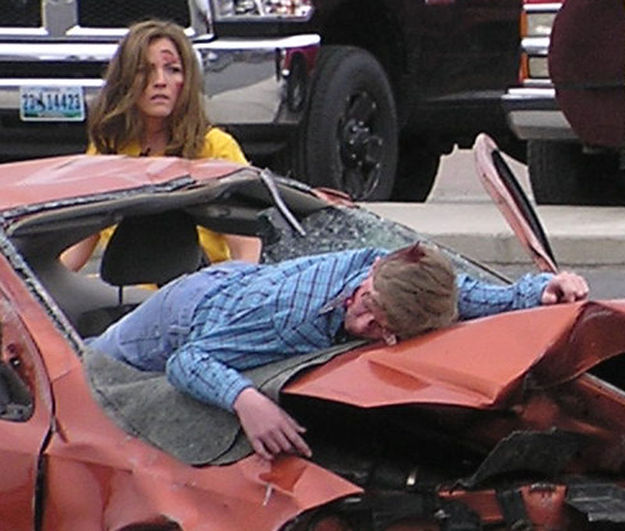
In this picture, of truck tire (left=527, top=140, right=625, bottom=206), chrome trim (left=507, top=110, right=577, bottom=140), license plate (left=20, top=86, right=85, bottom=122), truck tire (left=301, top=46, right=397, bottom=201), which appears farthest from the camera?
truck tire (left=527, top=140, right=625, bottom=206)

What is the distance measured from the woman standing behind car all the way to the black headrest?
59 cm

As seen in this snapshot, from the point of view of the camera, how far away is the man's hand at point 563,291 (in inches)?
161

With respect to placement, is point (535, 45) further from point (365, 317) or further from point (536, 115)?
point (365, 317)

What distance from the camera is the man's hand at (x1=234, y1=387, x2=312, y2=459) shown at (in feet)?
12.0

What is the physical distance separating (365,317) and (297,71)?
5571mm

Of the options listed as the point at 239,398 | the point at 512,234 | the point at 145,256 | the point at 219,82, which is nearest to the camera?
the point at 239,398

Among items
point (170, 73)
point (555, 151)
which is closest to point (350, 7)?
point (555, 151)

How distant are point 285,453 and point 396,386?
25 centimetres

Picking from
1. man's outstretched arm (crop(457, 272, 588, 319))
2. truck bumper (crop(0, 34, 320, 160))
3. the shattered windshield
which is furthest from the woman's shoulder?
truck bumper (crop(0, 34, 320, 160))

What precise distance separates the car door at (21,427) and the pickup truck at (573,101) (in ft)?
12.9

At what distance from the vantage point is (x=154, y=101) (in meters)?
5.66

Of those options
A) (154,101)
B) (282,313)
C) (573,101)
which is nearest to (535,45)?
(573,101)

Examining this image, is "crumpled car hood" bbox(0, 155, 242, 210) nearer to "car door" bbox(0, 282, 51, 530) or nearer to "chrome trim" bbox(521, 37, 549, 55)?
"car door" bbox(0, 282, 51, 530)

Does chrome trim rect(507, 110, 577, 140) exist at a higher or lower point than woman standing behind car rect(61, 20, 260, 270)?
lower
